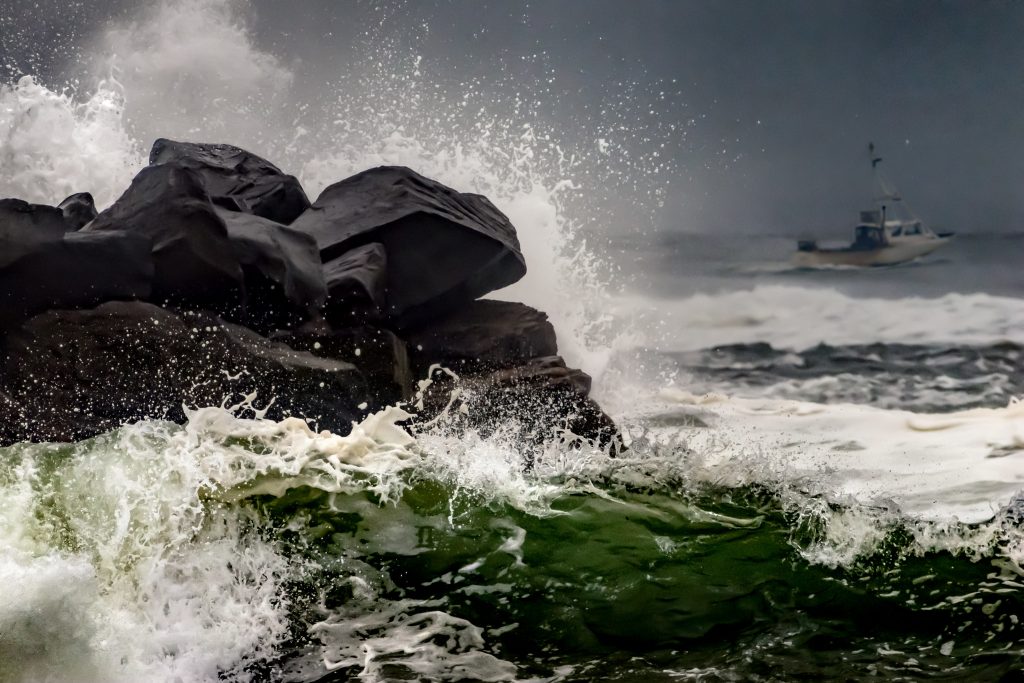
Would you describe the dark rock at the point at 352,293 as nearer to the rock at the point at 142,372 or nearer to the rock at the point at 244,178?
the rock at the point at 142,372

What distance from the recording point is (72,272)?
6117 millimetres

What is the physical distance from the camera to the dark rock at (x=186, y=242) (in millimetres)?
6301

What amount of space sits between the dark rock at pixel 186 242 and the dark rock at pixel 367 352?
19.5 inches

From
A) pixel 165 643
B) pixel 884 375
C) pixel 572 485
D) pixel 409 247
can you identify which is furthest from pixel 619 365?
pixel 165 643

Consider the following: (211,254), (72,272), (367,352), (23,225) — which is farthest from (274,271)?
(23,225)

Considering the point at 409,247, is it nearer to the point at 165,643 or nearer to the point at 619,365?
the point at 619,365

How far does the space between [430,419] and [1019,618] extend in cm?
367

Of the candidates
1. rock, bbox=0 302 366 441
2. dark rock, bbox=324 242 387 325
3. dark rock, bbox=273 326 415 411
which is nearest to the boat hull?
dark rock, bbox=324 242 387 325

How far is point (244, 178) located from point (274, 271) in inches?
63.9

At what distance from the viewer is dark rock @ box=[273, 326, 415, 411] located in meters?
6.65

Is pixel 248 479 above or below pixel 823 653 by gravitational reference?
above

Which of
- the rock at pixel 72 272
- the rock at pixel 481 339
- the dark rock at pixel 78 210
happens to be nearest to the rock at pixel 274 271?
the rock at pixel 72 272

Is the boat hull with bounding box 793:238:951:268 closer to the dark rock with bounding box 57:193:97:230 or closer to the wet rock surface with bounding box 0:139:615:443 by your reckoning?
the wet rock surface with bounding box 0:139:615:443

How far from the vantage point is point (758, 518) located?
181 inches
